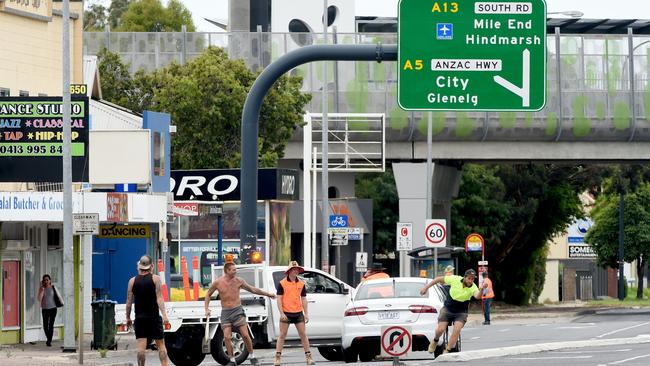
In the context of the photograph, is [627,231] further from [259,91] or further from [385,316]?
[259,91]

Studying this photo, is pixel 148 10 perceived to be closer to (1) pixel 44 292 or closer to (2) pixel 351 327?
(1) pixel 44 292

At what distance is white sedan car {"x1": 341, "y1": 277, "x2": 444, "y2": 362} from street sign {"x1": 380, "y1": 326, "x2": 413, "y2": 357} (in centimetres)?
207

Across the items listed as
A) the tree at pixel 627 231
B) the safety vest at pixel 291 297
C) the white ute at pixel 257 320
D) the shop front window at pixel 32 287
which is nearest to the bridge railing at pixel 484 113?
the shop front window at pixel 32 287

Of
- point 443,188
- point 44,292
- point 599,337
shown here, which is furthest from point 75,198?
point 443,188

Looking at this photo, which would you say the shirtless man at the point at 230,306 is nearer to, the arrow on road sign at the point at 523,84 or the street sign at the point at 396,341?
the street sign at the point at 396,341

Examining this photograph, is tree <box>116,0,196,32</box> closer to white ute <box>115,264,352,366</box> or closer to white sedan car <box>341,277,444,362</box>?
white ute <box>115,264,352,366</box>

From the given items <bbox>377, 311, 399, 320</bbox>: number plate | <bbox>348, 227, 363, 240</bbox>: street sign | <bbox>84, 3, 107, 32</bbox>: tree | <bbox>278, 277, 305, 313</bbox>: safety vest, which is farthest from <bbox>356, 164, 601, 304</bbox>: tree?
<bbox>278, 277, 305, 313</bbox>: safety vest

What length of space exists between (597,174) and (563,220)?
3.44 metres

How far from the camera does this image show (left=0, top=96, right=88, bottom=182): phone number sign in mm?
35062

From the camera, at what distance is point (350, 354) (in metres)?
28.7

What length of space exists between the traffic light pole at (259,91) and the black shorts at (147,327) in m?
5.46

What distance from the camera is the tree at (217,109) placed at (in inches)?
2110

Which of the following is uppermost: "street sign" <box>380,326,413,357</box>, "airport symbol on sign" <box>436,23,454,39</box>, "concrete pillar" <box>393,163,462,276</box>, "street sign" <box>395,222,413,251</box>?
"airport symbol on sign" <box>436,23,454,39</box>

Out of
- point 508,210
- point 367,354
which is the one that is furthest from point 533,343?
point 508,210
